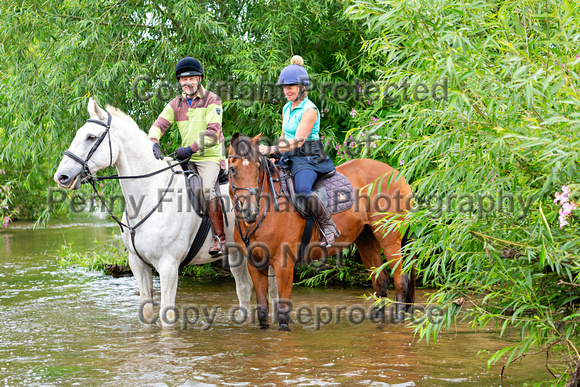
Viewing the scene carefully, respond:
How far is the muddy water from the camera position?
4.55 meters

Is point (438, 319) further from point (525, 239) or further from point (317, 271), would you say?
point (317, 271)

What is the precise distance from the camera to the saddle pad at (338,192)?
20.0ft

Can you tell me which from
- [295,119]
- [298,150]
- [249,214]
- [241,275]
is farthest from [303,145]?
[241,275]

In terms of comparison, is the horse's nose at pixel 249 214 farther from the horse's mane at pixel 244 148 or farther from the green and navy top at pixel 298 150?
the green and navy top at pixel 298 150

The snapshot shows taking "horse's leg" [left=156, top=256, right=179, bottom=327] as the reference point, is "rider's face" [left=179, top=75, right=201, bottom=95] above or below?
above

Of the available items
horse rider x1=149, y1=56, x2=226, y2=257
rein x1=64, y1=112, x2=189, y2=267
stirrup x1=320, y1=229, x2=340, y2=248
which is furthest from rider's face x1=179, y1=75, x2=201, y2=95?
stirrup x1=320, y1=229, x2=340, y2=248

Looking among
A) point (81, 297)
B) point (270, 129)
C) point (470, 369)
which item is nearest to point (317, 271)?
point (270, 129)

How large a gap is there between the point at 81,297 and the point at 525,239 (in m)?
7.11

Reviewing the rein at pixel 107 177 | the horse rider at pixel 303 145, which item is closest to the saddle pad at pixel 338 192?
the horse rider at pixel 303 145

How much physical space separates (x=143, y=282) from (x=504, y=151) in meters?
4.03

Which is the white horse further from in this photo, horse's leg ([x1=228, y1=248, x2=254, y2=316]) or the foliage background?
the foliage background

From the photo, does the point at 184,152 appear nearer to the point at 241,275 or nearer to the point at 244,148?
the point at 244,148

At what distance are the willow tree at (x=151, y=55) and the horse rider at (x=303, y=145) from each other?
2.69 metres

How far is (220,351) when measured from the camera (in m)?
5.43
